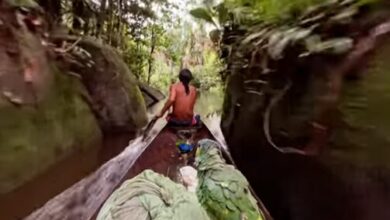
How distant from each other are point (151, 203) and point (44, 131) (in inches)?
Answer: 232

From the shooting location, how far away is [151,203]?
0.94m

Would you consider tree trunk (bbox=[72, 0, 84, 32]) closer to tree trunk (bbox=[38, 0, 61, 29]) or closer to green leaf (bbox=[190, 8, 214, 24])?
tree trunk (bbox=[38, 0, 61, 29])

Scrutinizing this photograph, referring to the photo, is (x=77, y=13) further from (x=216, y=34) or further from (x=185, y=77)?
(x=185, y=77)

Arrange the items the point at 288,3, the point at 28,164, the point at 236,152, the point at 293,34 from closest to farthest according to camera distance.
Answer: the point at 293,34 → the point at 288,3 → the point at 28,164 → the point at 236,152

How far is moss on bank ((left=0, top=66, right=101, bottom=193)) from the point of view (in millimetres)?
5355

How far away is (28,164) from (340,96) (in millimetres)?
4173

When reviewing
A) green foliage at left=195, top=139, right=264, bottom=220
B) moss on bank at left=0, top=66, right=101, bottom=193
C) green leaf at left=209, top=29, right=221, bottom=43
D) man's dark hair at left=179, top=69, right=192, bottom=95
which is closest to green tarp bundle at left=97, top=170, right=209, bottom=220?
green foliage at left=195, top=139, right=264, bottom=220

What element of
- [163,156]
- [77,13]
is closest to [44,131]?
[163,156]

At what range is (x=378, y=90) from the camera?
2672 millimetres

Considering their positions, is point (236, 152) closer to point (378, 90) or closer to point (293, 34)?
point (293, 34)

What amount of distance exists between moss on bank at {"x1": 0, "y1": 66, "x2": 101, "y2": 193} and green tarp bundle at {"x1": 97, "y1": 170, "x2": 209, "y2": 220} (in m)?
4.51

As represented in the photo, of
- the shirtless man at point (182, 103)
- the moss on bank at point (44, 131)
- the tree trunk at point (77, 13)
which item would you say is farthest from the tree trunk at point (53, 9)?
the shirtless man at point (182, 103)

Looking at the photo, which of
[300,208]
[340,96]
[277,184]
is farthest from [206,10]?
[340,96]

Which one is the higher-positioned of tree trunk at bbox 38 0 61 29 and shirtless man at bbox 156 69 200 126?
tree trunk at bbox 38 0 61 29
